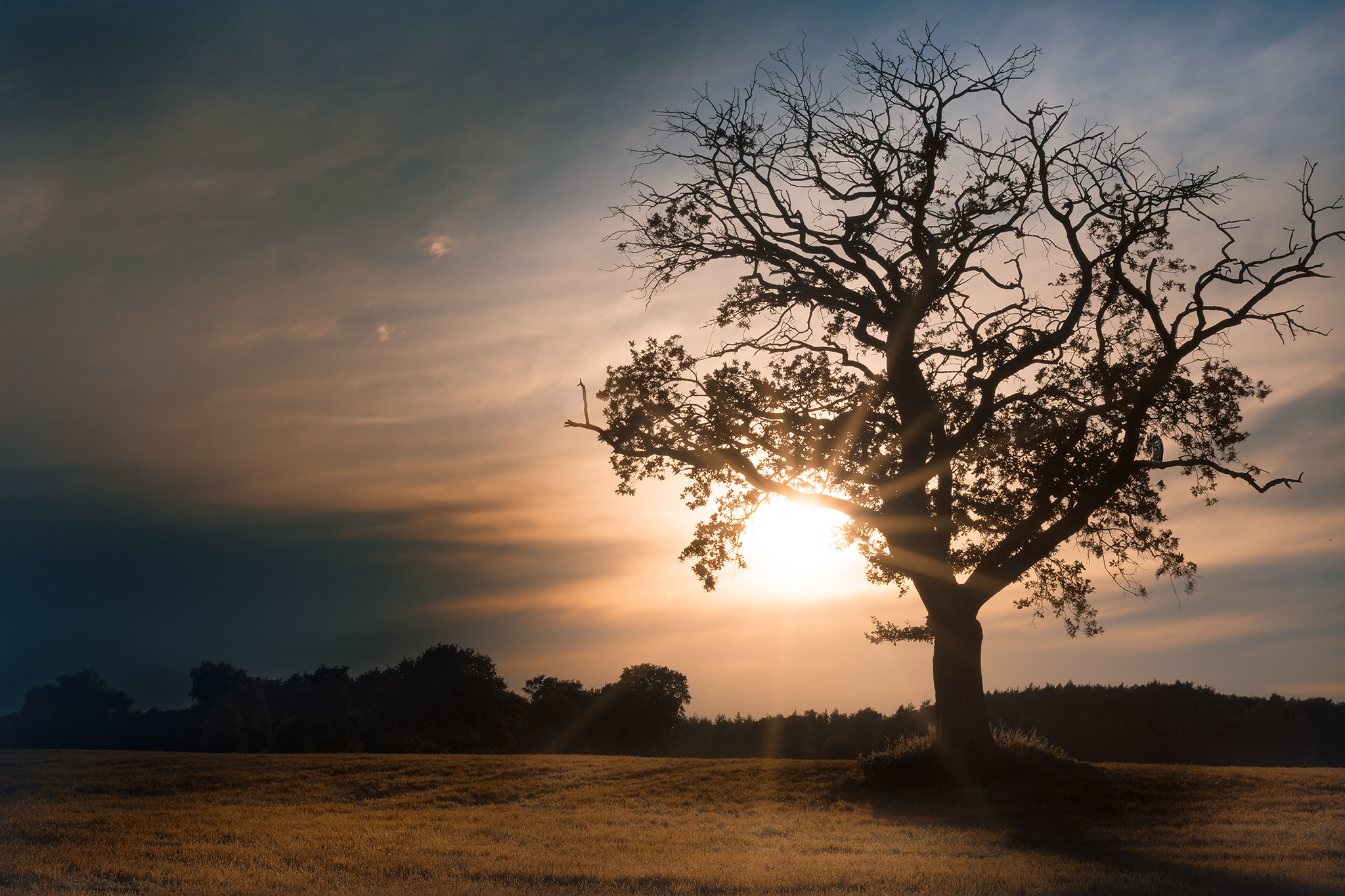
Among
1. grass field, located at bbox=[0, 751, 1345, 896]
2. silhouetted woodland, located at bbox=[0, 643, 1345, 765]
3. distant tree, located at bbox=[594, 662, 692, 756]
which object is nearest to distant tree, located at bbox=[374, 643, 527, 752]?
silhouetted woodland, located at bbox=[0, 643, 1345, 765]

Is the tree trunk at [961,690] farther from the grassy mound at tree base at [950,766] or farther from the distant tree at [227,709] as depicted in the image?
the distant tree at [227,709]

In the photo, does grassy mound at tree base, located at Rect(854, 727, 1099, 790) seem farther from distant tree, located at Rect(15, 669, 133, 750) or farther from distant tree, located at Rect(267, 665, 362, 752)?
distant tree, located at Rect(15, 669, 133, 750)

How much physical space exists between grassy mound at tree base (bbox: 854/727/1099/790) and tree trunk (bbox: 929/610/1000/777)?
0.19 metres

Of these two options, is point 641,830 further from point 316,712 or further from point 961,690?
point 316,712

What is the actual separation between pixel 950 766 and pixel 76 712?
2832 inches

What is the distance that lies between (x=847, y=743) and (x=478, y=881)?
32.6m

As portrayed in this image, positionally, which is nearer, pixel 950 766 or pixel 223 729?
pixel 950 766

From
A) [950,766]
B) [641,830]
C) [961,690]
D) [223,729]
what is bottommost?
[223,729]

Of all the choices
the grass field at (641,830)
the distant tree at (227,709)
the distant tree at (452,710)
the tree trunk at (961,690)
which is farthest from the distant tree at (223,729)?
the tree trunk at (961,690)

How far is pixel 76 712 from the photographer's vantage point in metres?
→ 67.9

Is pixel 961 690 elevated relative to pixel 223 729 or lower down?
elevated

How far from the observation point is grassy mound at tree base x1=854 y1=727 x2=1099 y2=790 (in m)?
19.2

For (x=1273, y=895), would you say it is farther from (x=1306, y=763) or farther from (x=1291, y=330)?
(x=1306, y=763)

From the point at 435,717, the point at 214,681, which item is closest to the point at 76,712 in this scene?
the point at 214,681
